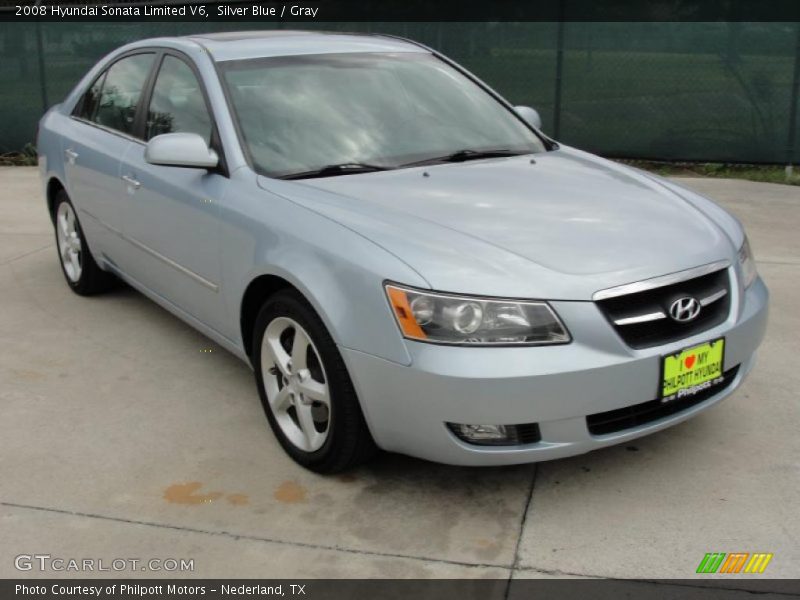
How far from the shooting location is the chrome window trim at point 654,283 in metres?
2.93

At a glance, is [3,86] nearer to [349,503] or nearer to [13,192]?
[13,192]

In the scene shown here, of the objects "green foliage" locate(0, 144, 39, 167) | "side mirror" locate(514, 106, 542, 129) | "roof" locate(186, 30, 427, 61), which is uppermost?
"roof" locate(186, 30, 427, 61)

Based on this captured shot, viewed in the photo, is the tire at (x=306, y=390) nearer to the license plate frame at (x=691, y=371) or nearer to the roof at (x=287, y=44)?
the license plate frame at (x=691, y=371)

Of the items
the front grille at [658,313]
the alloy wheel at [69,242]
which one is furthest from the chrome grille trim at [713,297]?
the alloy wheel at [69,242]

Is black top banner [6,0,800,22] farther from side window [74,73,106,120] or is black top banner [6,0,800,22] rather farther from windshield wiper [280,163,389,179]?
windshield wiper [280,163,389,179]

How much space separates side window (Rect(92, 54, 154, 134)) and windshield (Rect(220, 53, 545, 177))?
93 centimetres

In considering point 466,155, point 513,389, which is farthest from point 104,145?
point 513,389

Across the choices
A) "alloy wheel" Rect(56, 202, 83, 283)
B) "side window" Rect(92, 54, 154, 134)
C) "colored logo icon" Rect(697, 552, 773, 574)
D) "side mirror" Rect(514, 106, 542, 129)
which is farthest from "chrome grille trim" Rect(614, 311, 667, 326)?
"alloy wheel" Rect(56, 202, 83, 283)

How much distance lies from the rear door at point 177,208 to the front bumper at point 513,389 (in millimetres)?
1140

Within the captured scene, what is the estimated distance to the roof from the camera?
4234mm

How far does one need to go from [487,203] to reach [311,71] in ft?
4.03

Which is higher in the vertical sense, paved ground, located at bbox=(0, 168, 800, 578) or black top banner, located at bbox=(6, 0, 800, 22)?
black top banner, located at bbox=(6, 0, 800, 22)

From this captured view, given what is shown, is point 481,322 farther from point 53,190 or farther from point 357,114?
point 53,190

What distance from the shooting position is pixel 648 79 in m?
9.65
